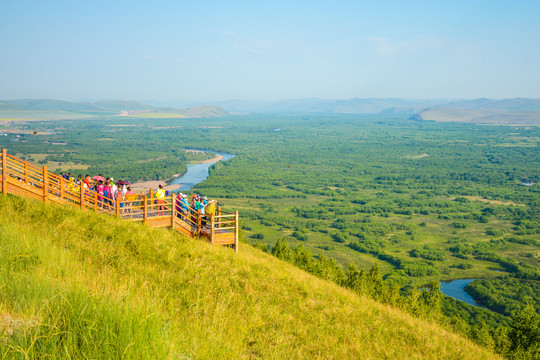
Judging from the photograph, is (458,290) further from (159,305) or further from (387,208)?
→ (159,305)

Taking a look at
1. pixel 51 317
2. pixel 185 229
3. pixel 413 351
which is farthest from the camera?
pixel 185 229

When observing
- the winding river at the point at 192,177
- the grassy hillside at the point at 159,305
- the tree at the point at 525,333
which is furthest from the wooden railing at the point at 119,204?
the winding river at the point at 192,177

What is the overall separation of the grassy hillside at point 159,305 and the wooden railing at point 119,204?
4.37ft

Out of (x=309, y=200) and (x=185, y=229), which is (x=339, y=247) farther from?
(x=185, y=229)

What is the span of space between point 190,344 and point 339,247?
265ft

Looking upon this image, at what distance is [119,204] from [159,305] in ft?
35.6

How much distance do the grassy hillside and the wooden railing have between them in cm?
133

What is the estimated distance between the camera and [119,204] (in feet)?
52.4

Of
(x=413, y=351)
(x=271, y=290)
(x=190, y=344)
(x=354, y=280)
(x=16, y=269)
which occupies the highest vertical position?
(x=16, y=269)

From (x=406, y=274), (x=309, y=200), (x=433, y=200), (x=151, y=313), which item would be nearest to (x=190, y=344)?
(x=151, y=313)

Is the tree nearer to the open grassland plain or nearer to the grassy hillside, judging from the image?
Result: the grassy hillside

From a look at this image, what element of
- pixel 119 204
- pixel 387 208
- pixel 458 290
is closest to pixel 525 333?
pixel 119 204

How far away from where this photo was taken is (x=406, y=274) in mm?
69688

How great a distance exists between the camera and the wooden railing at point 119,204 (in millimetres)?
15320
